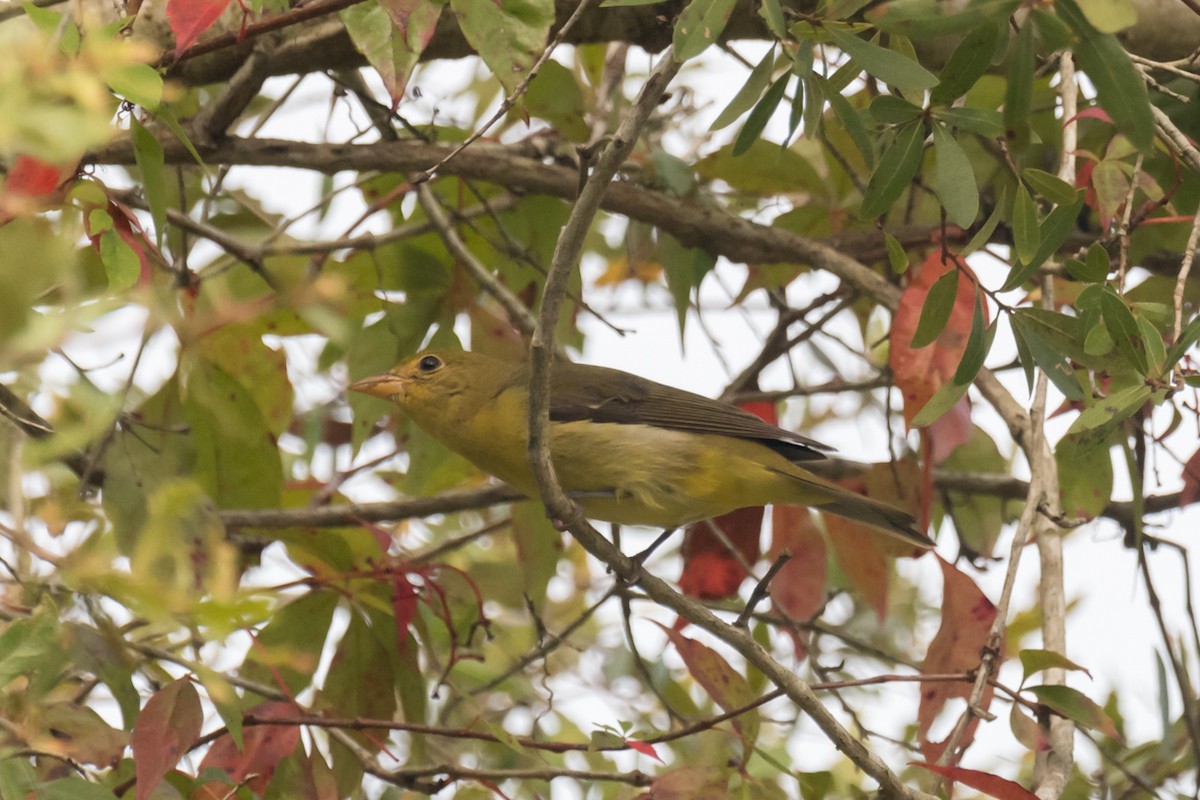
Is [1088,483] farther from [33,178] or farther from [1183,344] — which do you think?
[33,178]

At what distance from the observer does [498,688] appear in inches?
165

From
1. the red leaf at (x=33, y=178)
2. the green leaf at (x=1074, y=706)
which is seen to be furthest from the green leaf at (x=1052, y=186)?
the red leaf at (x=33, y=178)

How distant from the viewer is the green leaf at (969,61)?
203 cm

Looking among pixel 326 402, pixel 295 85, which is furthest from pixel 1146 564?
pixel 326 402

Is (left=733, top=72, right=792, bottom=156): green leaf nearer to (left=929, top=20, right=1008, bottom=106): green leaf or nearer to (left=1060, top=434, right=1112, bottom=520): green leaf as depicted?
(left=929, top=20, right=1008, bottom=106): green leaf

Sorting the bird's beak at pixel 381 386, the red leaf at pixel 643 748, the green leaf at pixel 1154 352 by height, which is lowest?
the red leaf at pixel 643 748

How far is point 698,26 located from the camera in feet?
6.62

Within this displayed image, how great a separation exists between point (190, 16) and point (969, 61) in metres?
1.40

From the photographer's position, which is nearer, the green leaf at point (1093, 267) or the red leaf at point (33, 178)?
the red leaf at point (33, 178)

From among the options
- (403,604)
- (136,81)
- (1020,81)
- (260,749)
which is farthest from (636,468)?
(136,81)

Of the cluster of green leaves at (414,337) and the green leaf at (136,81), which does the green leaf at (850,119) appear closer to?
the cluster of green leaves at (414,337)

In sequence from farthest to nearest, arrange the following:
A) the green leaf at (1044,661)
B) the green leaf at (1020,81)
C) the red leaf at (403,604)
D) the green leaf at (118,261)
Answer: the red leaf at (403,604), the green leaf at (1044,661), the green leaf at (118,261), the green leaf at (1020,81)

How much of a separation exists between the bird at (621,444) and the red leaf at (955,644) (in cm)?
75

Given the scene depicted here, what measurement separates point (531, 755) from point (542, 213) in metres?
1.79
